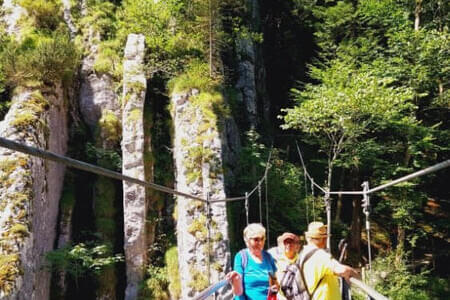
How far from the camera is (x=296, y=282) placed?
4.97 feet

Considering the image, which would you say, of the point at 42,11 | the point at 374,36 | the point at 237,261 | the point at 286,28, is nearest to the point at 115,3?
the point at 42,11

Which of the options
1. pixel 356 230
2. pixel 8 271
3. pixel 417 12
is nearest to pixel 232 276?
pixel 8 271

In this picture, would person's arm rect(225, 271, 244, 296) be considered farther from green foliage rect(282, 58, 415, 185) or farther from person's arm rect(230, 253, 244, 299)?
green foliage rect(282, 58, 415, 185)

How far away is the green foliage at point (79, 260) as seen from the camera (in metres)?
5.66

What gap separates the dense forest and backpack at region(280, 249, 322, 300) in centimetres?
403

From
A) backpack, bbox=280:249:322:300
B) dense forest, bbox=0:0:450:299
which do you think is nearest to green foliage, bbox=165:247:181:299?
dense forest, bbox=0:0:450:299

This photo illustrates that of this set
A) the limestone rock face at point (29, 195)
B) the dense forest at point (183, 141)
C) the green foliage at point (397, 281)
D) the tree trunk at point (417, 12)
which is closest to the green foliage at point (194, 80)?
the dense forest at point (183, 141)

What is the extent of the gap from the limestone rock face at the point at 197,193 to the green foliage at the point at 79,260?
3.83 feet

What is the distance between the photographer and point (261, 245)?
1761 millimetres

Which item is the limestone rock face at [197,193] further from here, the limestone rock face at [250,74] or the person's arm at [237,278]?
the person's arm at [237,278]

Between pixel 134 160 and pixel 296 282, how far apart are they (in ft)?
18.8

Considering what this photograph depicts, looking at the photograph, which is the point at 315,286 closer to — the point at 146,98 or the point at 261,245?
the point at 261,245

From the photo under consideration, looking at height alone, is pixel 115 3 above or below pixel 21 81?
above

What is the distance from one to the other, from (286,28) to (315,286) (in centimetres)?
1183
